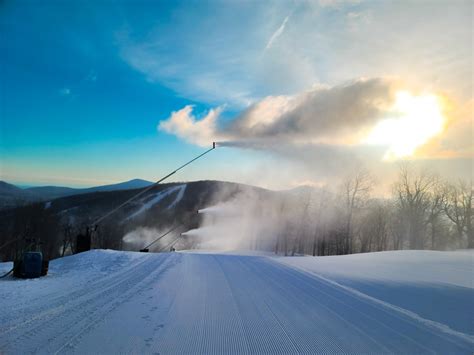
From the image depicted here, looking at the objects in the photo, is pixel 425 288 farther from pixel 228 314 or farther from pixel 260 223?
pixel 260 223

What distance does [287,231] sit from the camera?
60.1 meters

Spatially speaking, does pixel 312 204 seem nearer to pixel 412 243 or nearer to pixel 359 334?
pixel 412 243

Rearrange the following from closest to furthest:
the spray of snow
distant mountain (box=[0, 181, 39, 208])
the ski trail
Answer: the ski trail < distant mountain (box=[0, 181, 39, 208]) < the spray of snow

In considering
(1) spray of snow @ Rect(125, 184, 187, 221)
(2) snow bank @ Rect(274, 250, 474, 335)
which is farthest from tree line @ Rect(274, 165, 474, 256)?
(1) spray of snow @ Rect(125, 184, 187, 221)

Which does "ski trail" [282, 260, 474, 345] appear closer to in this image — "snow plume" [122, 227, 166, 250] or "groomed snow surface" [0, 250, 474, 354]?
"groomed snow surface" [0, 250, 474, 354]

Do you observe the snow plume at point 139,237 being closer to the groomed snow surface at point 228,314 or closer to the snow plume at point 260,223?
the snow plume at point 260,223

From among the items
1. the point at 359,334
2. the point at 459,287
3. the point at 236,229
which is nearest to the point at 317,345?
the point at 359,334

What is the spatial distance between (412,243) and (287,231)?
72.5ft

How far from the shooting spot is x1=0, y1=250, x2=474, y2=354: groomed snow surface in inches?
174

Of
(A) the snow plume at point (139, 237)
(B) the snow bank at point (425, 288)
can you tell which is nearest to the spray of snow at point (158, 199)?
(A) the snow plume at point (139, 237)

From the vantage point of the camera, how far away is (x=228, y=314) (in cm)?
580

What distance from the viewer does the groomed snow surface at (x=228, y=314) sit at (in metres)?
4.41

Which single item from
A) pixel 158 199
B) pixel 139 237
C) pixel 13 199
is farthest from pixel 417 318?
pixel 158 199

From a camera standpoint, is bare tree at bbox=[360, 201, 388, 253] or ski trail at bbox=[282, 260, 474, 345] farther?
bare tree at bbox=[360, 201, 388, 253]
